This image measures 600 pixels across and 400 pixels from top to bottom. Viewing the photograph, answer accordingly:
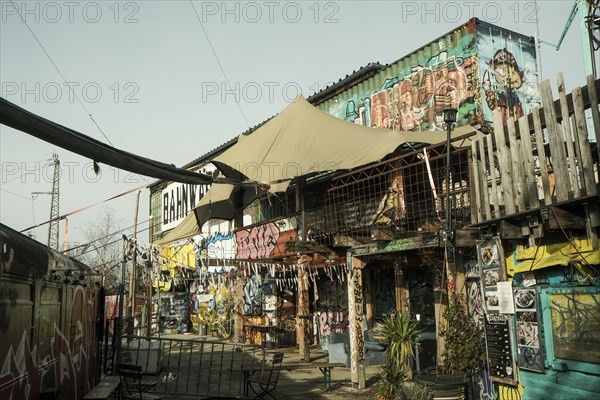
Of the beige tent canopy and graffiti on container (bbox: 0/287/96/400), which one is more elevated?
the beige tent canopy

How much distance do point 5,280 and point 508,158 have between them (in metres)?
7.41

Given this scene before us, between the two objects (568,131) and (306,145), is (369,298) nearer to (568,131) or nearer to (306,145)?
(306,145)

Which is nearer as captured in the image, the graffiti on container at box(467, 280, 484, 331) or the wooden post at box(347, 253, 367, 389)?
the graffiti on container at box(467, 280, 484, 331)

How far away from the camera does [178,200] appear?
98.8 feet

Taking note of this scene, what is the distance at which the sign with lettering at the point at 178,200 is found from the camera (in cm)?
2767

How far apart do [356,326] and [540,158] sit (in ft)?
21.2

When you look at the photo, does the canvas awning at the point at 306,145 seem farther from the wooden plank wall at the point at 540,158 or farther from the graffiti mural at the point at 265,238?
the wooden plank wall at the point at 540,158

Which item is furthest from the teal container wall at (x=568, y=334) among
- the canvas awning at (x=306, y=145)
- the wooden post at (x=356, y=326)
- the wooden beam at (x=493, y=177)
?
the canvas awning at (x=306, y=145)

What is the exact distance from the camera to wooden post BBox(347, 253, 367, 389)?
40.2ft

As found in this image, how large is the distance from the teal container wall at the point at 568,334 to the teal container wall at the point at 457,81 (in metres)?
6.93

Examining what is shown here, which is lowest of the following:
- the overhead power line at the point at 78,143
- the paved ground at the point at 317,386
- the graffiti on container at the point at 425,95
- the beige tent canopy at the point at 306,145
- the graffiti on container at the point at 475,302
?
the paved ground at the point at 317,386

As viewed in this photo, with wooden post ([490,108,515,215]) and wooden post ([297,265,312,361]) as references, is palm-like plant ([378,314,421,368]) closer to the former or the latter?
wooden post ([490,108,515,215])

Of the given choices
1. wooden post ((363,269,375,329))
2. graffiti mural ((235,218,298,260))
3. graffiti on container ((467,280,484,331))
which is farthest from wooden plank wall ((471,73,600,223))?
graffiti mural ((235,218,298,260))

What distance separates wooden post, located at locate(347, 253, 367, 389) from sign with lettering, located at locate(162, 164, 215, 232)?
14837 mm
